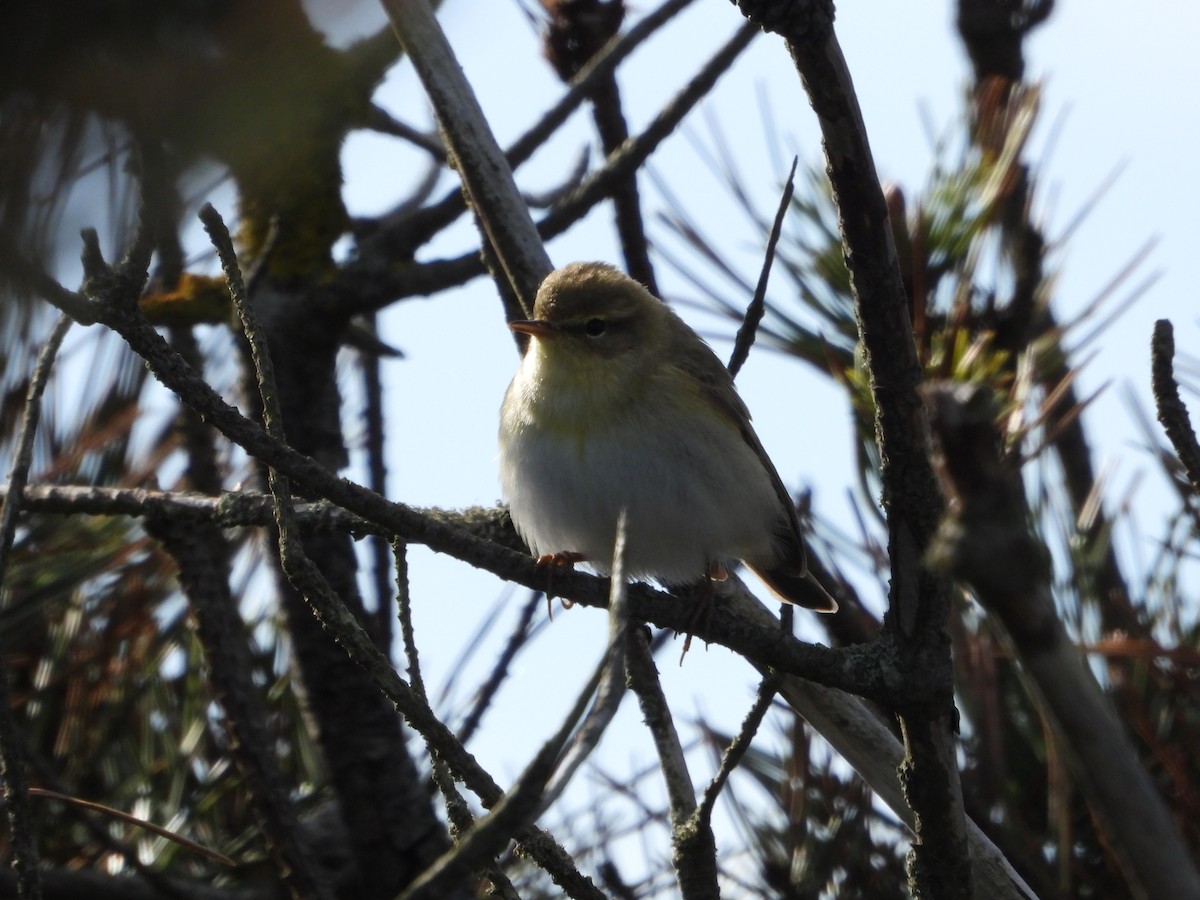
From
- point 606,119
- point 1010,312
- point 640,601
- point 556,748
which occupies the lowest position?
point 556,748

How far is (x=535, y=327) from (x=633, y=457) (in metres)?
0.45

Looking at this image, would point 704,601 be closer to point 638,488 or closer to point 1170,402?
point 1170,402

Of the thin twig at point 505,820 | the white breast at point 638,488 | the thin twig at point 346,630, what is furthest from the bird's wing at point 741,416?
the thin twig at point 505,820

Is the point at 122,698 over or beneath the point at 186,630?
beneath

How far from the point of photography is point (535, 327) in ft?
10.9

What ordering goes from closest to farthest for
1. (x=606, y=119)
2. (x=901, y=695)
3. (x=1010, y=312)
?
(x=901, y=695), (x=1010, y=312), (x=606, y=119)

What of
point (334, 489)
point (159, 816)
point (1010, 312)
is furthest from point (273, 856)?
point (1010, 312)

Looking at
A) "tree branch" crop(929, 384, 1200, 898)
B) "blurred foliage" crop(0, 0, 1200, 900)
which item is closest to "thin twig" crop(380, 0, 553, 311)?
"blurred foliage" crop(0, 0, 1200, 900)

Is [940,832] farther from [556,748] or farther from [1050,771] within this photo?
[556,748]

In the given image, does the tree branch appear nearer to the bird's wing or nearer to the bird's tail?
the bird's wing

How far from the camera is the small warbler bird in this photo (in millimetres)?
3096

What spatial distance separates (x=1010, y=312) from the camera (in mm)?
3215

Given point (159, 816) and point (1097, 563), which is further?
point (159, 816)

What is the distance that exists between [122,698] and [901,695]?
88.1 inches
